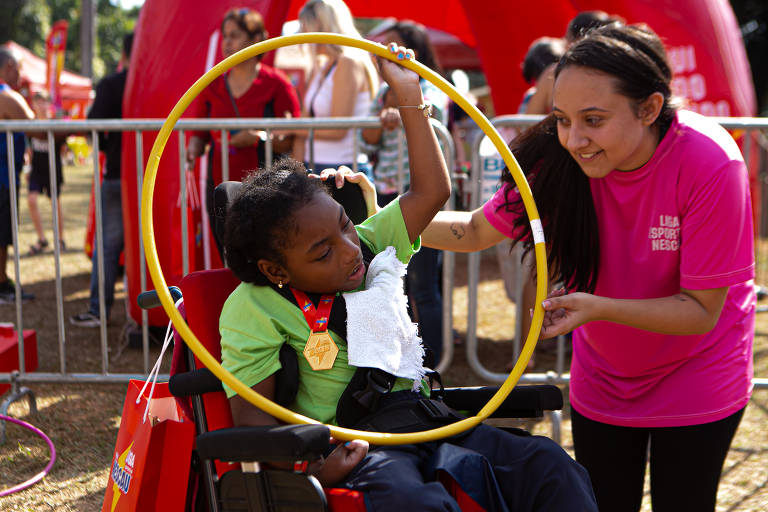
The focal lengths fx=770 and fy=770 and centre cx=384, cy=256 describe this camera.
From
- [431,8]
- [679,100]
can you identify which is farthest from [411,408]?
[431,8]

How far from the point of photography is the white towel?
2.13 meters

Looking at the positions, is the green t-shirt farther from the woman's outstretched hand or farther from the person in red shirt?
the person in red shirt

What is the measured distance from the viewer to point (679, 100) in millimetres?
2223

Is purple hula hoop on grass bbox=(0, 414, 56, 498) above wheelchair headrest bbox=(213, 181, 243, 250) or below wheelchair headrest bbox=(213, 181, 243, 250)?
below

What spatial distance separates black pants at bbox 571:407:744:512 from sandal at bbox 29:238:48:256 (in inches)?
324

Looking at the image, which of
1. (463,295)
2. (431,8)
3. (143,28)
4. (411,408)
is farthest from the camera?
(431,8)

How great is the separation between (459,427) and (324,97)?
11.3 ft

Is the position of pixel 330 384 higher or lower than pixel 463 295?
higher

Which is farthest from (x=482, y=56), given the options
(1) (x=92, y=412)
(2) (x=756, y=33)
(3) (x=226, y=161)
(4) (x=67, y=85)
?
(4) (x=67, y=85)

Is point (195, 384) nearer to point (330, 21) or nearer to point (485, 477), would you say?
point (485, 477)

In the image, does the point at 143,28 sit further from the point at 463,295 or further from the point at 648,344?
the point at 648,344

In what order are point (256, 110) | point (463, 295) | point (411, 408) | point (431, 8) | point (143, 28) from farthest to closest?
point (431, 8) < point (463, 295) < point (143, 28) < point (256, 110) < point (411, 408)

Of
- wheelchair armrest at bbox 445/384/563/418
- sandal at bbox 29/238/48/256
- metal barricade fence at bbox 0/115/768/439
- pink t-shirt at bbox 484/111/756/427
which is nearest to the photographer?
pink t-shirt at bbox 484/111/756/427

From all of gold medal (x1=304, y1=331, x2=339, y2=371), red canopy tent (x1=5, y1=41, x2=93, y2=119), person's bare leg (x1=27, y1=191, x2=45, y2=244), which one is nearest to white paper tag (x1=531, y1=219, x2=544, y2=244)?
gold medal (x1=304, y1=331, x2=339, y2=371)
